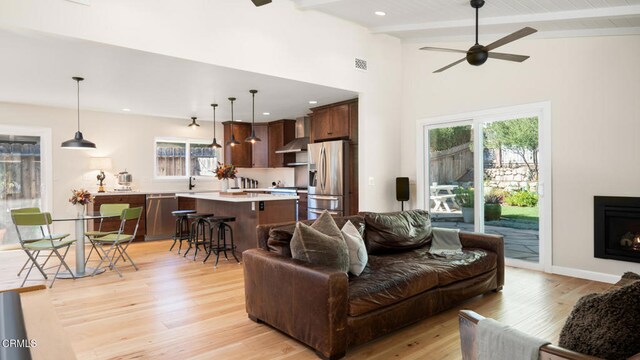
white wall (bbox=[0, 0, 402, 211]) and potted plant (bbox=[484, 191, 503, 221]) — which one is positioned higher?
white wall (bbox=[0, 0, 402, 211])

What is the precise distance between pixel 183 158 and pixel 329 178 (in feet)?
13.3

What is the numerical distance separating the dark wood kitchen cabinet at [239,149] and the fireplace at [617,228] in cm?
673

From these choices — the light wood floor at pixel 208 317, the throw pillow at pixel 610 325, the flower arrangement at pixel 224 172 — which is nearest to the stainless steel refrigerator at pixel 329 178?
the flower arrangement at pixel 224 172

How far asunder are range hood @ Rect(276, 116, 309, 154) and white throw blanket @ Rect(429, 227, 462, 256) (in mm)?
4117

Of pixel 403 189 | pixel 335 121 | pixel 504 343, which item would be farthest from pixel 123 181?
pixel 504 343

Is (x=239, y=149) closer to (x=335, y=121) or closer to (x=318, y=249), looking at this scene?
(x=335, y=121)

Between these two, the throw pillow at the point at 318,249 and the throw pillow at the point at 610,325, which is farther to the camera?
the throw pillow at the point at 318,249

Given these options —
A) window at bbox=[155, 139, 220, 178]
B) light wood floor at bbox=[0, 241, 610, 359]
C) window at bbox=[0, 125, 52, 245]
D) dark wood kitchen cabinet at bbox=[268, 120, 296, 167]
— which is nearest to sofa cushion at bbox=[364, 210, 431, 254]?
light wood floor at bbox=[0, 241, 610, 359]

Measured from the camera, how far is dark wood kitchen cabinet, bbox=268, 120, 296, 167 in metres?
8.59

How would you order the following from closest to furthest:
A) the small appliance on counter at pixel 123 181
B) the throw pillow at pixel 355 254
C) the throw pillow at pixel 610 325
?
the throw pillow at pixel 610 325 → the throw pillow at pixel 355 254 → the small appliance on counter at pixel 123 181

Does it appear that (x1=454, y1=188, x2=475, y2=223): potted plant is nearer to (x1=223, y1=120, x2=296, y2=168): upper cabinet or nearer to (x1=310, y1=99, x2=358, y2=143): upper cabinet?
(x1=310, y1=99, x2=358, y2=143): upper cabinet

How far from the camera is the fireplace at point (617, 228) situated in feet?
13.5

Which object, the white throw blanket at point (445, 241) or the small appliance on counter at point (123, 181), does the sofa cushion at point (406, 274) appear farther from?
the small appliance on counter at point (123, 181)

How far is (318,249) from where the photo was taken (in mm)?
2861
